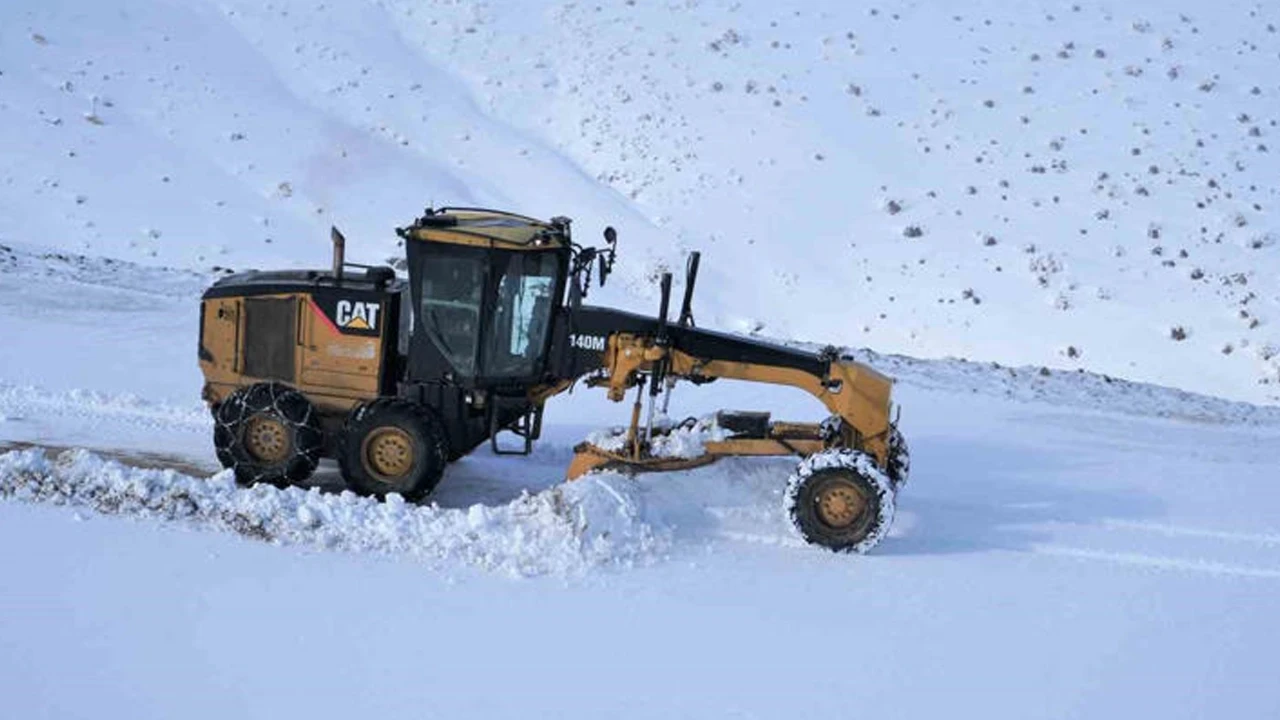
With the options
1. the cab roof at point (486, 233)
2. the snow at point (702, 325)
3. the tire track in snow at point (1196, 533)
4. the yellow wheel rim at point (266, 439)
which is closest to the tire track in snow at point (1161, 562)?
the snow at point (702, 325)

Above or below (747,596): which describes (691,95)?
Answer: above

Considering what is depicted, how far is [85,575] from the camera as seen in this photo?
7.20m

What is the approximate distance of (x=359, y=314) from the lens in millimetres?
9344

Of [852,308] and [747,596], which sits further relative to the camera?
[852,308]

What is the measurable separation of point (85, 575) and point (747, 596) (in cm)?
358

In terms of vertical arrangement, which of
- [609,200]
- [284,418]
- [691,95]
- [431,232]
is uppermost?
[691,95]

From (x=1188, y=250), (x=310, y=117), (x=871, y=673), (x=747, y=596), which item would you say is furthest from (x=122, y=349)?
(x=1188, y=250)

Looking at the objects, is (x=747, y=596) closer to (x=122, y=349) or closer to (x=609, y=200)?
(x=122, y=349)

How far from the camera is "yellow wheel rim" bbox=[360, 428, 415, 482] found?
907 cm

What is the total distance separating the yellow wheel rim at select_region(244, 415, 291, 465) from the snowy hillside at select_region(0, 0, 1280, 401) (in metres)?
13.0

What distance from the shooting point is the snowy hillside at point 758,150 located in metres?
22.2

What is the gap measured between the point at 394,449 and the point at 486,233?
1.56m

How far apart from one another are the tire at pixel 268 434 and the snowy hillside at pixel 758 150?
1289 cm

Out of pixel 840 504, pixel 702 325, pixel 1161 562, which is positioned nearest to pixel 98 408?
pixel 840 504
